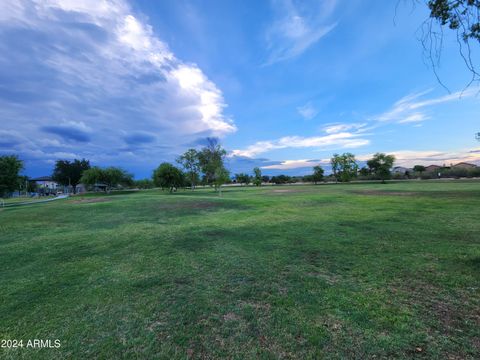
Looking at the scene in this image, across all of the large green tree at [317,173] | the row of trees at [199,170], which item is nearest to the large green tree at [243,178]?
the large green tree at [317,173]

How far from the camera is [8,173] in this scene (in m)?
23.2

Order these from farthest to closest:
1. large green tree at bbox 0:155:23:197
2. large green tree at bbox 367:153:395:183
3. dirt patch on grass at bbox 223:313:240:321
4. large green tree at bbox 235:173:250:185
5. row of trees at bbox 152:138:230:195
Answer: large green tree at bbox 235:173:250:185
large green tree at bbox 367:153:395:183
row of trees at bbox 152:138:230:195
large green tree at bbox 0:155:23:197
dirt patch on grass at bbox 223:313:240:321

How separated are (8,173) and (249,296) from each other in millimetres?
31464

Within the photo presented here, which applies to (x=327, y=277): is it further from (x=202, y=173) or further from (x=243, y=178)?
(x=243, y=178)

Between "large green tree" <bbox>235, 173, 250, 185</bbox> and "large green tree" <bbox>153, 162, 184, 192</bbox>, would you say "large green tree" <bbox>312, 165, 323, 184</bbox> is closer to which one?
"large green tree" <bbox>235, 173, 250, 185</bbox>

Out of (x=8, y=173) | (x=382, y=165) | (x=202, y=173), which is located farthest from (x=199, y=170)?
(x=382, y=165)

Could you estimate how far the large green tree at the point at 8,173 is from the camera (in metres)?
22.9

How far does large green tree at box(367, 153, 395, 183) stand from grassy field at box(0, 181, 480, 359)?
61.6 meters

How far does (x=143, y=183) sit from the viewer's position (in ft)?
306

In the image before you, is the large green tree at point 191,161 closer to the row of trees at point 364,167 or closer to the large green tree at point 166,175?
the large green tree at point 166,175

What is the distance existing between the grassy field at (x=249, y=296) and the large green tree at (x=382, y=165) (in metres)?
61.6

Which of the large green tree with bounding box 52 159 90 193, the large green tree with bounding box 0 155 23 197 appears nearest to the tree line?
the large green tree with bounding box 52 159 90 193

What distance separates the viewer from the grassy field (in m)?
2.49

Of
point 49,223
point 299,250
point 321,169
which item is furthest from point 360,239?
point 321,169
